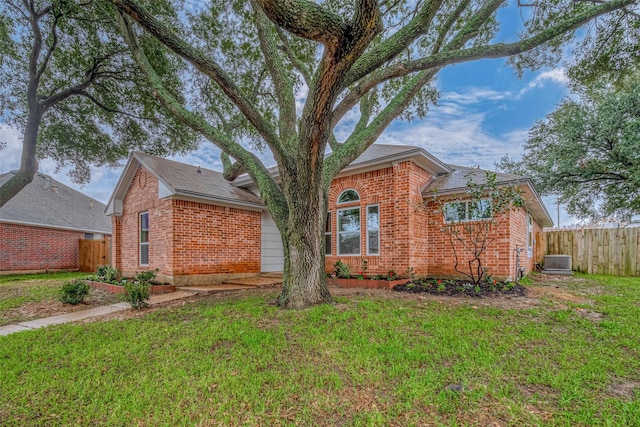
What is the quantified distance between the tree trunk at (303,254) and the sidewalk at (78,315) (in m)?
3.55

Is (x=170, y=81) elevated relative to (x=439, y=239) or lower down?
elevated

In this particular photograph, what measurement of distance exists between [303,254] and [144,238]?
25.7 feet

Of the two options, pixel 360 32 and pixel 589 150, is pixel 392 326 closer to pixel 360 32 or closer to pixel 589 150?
pixel 360 32

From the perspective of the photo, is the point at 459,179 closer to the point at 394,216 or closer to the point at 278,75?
the point at 394,216

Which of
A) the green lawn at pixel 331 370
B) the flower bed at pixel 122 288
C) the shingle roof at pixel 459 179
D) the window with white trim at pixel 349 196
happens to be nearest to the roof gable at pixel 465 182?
the shingle roof at pixel 459 179

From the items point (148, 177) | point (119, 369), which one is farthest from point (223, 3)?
point (119, 369)

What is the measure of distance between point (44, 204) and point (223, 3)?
17.0 meters

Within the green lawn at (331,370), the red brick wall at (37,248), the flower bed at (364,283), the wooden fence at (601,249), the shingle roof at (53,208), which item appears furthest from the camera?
the shingle roof at (53,208)

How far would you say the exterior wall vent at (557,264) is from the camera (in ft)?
41.5

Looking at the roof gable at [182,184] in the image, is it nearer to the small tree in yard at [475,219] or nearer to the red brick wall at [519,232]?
the small tree in yard at [475,219]

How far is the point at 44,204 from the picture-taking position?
690 inches

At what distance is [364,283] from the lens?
8.68 m

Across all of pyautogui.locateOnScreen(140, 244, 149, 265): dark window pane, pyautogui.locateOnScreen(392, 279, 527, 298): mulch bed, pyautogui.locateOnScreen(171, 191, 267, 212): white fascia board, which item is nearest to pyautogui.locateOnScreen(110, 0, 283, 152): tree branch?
pyautogui.locateOnScreen(171, 191, 267, 212): white fascia board

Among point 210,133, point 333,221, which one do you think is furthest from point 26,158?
point 333,221
